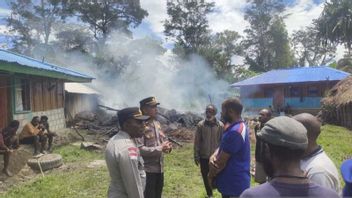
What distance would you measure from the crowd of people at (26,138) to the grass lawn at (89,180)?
2.19ft

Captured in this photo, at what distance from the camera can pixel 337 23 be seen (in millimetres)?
39688

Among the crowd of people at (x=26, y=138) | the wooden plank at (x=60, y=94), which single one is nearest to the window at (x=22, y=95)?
the crowd of people at (x=26, y=138)

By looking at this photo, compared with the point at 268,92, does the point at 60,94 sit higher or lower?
higher

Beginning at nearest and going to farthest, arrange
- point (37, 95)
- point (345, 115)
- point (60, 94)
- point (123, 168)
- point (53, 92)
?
point (123, 168) → point (37, 95) → point (53, 92) → point (60, 94) → point (345, 115)

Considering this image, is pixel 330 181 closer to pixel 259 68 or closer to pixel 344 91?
pixel 344 91

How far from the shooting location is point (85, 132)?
1720 centimetres

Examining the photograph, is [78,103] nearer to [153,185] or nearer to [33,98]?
[33,98]

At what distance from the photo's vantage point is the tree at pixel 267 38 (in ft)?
154

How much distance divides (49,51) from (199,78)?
14.8 meters

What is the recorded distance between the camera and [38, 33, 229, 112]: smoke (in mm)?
30734

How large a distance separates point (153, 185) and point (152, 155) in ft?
1.44

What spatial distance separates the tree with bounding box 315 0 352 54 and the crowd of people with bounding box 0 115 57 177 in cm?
3530

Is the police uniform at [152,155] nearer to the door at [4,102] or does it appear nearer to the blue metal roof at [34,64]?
the blue metal roof at [34,64]

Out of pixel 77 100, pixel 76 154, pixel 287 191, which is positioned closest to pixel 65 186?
pixel 76 154
